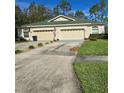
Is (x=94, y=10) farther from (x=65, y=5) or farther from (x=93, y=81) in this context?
(x=93, y=81)

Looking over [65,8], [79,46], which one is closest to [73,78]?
[65,8]

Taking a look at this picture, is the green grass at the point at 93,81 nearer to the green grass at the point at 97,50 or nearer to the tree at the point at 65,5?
the tree at the point at 65,5

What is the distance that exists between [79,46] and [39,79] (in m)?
4.41

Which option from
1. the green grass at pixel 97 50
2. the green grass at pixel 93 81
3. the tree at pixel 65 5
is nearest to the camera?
the green grass at pixel 93 81

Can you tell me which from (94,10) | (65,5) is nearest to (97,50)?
(94,10)

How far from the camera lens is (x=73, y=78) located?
329cm

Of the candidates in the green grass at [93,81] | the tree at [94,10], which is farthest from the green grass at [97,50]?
the tree at [94,10]

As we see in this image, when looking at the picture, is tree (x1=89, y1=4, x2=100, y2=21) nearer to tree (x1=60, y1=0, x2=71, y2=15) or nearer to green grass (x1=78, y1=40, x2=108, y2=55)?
tree (x1=60, y1=0, x2=71, y2=15)
